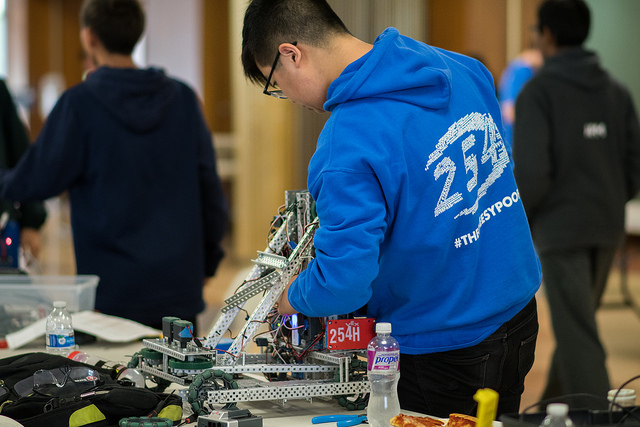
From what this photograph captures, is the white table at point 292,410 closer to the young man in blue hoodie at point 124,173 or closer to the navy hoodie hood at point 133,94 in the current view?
the young man in blue hoodie at point 124,173

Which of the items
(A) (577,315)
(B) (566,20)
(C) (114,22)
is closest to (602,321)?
(A) (577,315)

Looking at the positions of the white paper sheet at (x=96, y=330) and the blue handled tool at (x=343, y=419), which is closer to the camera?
the blue handled tool at (x=343, y=419)

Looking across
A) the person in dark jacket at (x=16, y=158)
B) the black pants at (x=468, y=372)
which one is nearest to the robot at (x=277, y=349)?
the black pants at (x=468, y=372)

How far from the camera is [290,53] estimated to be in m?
1.79

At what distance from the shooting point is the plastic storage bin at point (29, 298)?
266 cm

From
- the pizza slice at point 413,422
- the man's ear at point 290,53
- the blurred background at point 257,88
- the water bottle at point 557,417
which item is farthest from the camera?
the blurred background at point 257,88

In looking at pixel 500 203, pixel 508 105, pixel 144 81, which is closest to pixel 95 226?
pixel 144 81

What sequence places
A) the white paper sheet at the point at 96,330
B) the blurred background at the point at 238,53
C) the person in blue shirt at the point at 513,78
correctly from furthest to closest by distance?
1. the blurred background at the point at 238,53
2. the person in blue shirt at the point at 513,78
3. the white paper sheet at the point at 96,330

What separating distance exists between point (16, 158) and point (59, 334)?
4.49ft

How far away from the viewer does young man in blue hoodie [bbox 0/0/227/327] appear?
2.89 metres

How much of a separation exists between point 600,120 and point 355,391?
7.87ft

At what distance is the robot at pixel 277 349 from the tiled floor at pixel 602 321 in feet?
2.88

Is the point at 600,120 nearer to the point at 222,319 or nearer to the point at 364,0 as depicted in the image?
the point at 222,319

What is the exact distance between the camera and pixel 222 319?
6.21 ft
